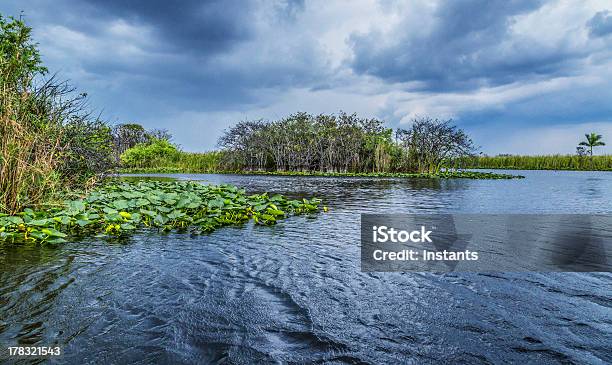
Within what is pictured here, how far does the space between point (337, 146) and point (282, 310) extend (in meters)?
38.3

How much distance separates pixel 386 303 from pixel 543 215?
848 centimetres

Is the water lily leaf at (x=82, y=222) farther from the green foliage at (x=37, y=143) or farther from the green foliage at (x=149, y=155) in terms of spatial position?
the green foliage at (x=149, y=155)

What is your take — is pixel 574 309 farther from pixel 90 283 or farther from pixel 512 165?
pixel 512 165

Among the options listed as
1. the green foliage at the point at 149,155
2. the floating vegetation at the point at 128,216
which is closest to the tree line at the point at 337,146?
the green foliage at the point at 149,155

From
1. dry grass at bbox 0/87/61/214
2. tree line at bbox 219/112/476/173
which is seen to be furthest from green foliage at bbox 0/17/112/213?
A: tree line at bbox 219/112/476/173

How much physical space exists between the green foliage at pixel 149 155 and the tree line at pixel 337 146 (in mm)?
11625

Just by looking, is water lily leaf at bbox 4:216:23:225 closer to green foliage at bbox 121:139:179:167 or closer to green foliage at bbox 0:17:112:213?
green foliage at bbox 0:17:112:213

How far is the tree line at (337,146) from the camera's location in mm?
37281

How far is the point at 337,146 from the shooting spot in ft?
136

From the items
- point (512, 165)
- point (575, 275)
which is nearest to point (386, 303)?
point (575, 275)

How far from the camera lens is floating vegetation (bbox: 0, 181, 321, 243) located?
20.3 ft

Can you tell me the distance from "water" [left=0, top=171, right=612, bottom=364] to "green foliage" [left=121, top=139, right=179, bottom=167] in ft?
164

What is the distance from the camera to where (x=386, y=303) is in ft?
12.4

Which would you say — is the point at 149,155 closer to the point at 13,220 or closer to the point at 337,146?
the point at 337,146
